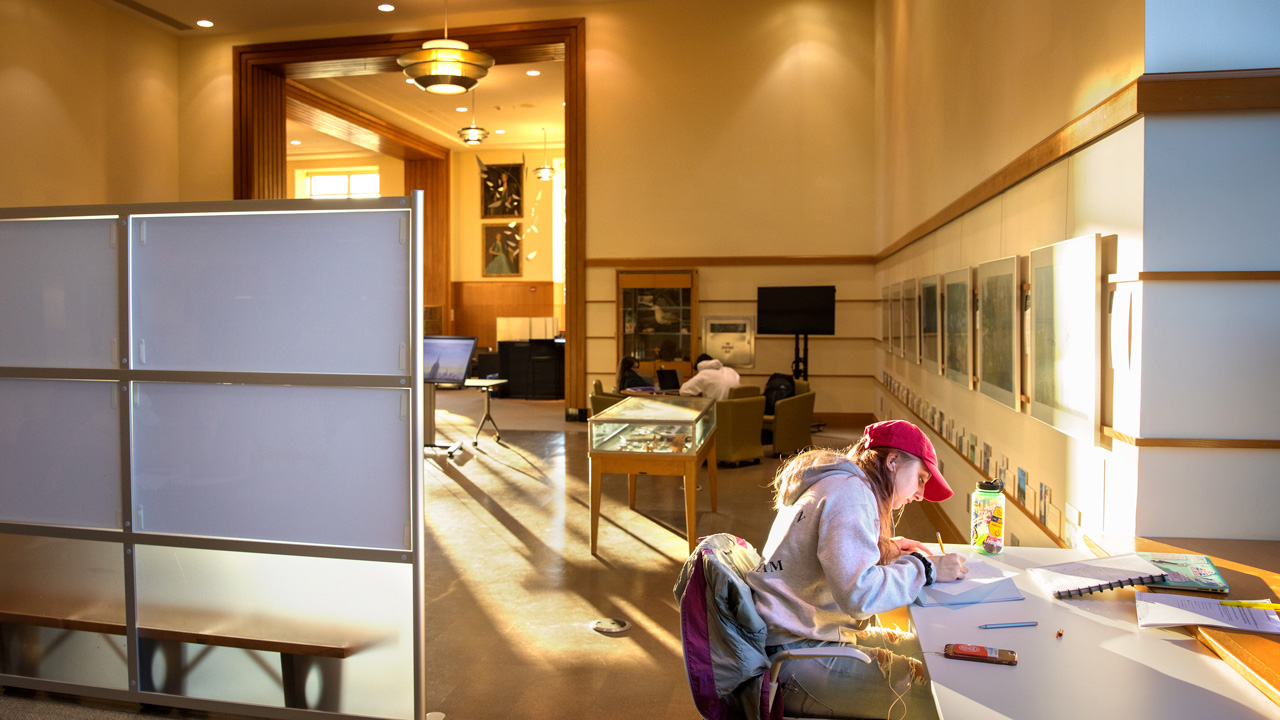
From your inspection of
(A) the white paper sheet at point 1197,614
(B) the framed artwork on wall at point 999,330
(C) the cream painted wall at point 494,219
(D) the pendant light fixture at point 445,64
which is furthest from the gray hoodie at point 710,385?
(C) the cream painted wall at point 494,219

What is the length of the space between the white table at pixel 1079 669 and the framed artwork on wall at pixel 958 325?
2.55m

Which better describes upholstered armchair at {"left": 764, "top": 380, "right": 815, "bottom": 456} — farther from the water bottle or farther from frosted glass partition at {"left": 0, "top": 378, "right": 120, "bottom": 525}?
frosted glass partition at {"left": 0, "top": 378, "right": 120, "bottom": 525}

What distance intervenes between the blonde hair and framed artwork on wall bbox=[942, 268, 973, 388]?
7.87 ft

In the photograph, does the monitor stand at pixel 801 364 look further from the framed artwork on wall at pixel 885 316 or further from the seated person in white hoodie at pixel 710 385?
the seated person in white hoodie at pixel 710 385

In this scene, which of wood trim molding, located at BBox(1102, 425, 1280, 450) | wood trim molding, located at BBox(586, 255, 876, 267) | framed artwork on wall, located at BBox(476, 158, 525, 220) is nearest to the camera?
wood trim molding, located at BBox(1102, 425, 1280, 450)

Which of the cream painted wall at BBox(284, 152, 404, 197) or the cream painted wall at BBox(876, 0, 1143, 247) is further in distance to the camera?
the cream painted wall at BBox(284, 152, 404, 197)

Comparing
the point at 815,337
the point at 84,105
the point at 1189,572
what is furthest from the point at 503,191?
the point at 1189,572

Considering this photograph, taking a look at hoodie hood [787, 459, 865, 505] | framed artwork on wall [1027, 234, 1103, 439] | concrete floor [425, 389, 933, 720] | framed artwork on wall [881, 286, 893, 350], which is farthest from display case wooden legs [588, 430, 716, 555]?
framed artwork on wall [881, 286, 893, 350]

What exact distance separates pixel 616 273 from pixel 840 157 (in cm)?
326

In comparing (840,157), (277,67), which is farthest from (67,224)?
(277,67)

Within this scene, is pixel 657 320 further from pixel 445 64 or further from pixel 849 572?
pixel 849 572

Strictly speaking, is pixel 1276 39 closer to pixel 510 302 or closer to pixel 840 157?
pixel 840 157

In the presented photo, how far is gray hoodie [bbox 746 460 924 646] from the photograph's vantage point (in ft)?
6.97

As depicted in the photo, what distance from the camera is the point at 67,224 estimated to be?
314cm
